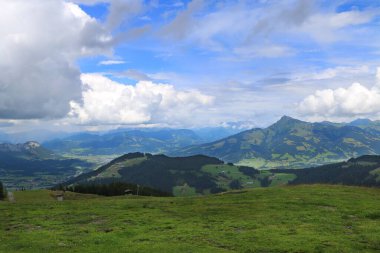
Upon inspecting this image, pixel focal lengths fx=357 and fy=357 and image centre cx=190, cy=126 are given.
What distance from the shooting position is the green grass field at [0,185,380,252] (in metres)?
37.5

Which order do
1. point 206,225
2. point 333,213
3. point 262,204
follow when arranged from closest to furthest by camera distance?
point 206,225 < point 333,213 < point 262,204

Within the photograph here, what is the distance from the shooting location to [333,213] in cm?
5716

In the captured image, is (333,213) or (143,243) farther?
(333,213)

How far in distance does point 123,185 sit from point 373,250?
501 feet

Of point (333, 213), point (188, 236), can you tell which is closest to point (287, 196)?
point (333, 213)

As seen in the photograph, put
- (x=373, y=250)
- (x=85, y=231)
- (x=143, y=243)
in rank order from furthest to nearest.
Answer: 1. (x=85, y=231)
2. (x=143, y=243)
3. (x=373, y=250)

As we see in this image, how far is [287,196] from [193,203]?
20433 mm

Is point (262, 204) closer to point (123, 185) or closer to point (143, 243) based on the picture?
point (143, 243)

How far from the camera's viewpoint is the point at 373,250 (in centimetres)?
3497

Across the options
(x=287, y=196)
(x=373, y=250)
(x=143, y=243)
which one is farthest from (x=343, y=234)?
(x=287, y=196)

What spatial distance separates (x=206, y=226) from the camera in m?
49.6

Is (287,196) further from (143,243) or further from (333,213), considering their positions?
(143,243)

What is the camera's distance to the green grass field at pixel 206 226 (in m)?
37.5

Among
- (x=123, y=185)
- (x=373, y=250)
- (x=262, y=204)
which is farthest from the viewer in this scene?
(x=123, y=185)
